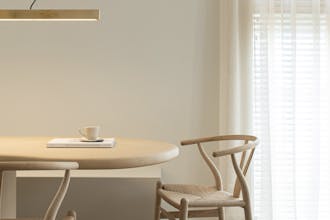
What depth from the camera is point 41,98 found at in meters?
3.71

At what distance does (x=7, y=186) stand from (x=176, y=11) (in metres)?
1.93

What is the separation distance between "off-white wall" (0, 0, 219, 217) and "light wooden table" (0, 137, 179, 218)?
1098mm

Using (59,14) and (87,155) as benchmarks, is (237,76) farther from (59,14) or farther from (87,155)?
(87,155)

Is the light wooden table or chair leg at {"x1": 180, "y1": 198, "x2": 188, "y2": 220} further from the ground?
the light wooden table

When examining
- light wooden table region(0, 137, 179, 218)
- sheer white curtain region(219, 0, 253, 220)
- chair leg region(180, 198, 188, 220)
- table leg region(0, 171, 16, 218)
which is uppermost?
sheer white curtain region(219, 0, 253, 220)

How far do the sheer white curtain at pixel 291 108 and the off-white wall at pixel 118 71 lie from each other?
1.21ft

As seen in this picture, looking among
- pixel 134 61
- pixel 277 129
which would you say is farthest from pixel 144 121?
pixel 277 129

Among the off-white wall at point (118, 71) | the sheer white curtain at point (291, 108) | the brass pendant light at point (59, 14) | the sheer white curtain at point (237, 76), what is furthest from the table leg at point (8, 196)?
A: the sheer white curtain at point (291, 108)

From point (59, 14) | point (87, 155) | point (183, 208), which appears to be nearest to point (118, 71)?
point (59, 14)

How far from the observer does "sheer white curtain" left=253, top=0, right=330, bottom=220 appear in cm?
360

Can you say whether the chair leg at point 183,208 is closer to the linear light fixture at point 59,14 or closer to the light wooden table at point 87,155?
the light wooden table at point 87,155

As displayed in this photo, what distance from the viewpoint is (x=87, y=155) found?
84.5 inches

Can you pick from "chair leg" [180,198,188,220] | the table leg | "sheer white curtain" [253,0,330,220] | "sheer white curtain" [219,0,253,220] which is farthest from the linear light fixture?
"sheer white curtain" [253,0,330,220]

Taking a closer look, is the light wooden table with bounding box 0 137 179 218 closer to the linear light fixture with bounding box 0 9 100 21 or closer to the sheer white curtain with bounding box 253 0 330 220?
the linear light fixture with bounding box 0 9 100 21
